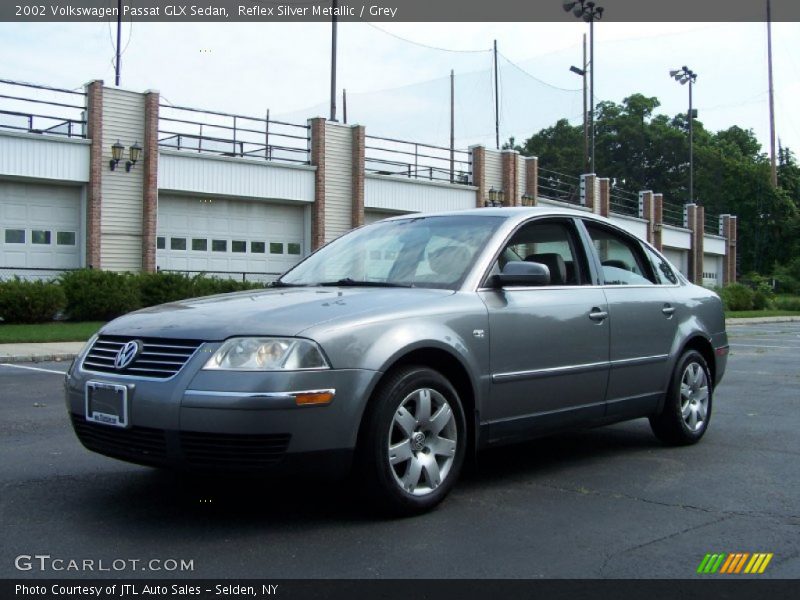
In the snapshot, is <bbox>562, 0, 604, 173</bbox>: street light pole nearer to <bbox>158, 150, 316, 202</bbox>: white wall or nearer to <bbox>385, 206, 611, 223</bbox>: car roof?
<bbox>158, 150, 316, 202</bbox>: white wall

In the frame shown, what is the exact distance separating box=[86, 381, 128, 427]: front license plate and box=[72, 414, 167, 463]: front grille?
37 millimetres

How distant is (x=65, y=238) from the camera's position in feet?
90.1

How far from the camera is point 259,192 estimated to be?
3142 centimetres

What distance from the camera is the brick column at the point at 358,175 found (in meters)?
34.0

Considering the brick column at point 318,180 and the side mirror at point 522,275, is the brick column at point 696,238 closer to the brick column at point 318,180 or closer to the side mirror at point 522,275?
the brick column at point 318,180

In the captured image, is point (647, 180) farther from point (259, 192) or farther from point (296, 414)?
point (296, 414)

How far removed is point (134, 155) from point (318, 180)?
736 cm

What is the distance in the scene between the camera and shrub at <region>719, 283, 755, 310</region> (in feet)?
136

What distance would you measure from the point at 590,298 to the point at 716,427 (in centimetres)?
264

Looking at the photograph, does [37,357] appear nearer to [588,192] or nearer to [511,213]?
[511,213]

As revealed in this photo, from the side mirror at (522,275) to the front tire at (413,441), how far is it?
76 cm

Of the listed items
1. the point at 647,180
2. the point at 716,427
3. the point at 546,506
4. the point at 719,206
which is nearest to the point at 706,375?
the point at 716,427

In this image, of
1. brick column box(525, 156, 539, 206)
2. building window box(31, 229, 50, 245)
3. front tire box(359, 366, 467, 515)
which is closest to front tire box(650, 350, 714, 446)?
front tire box(359, 366, 467, 515)

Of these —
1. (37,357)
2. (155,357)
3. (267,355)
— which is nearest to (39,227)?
Answer: (37,357)
